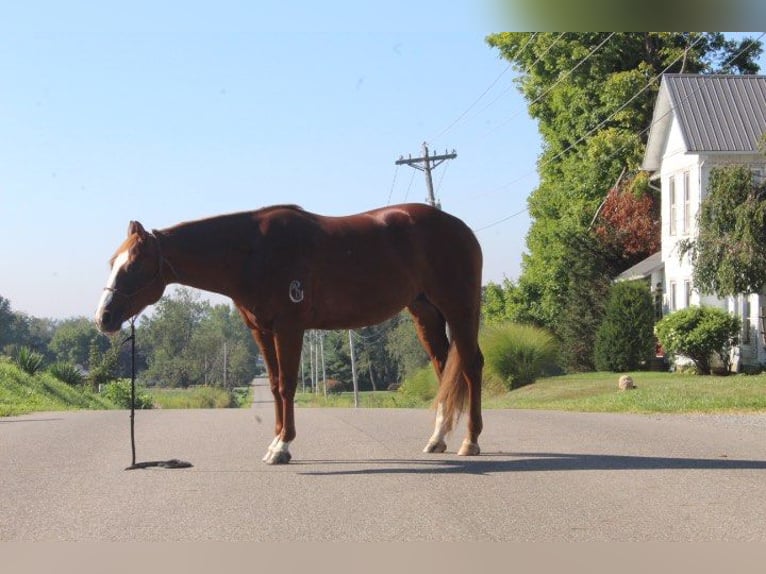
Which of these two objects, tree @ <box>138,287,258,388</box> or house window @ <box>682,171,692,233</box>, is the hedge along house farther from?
tree @ <box>138,287,258,388</box>

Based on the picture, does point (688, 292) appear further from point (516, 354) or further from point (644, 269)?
point (516, 354)

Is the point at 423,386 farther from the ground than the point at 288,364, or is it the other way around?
the point at 288,364

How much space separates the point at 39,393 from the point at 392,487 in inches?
958

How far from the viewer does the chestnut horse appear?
974cm

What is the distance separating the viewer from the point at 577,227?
45688mm

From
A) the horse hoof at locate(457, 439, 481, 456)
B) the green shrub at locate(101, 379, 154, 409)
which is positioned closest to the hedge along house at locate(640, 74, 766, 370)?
the green shrub at locate(101, 379, 154, 409)

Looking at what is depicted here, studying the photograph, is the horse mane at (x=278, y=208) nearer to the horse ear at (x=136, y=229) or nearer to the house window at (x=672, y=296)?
the horse ear at (x=136, y=229)

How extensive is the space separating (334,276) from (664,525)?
424cm

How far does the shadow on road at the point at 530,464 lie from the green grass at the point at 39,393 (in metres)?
15.5

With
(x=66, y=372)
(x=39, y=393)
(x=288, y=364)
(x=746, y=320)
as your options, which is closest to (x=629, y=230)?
(x=746, y=320)

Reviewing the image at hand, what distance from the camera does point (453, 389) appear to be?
418 inches

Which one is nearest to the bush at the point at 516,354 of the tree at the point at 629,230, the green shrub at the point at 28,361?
the tree at the point at 629,230

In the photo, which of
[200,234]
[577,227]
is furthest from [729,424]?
[577,227]

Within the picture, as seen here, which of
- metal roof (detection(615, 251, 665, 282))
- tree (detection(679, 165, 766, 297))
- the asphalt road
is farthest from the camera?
metal roof (detection(615, 251, 665, 282))
